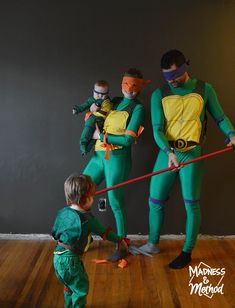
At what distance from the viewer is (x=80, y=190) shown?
1.87 meters

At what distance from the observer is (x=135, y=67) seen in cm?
294

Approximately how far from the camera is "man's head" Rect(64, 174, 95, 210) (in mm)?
1870

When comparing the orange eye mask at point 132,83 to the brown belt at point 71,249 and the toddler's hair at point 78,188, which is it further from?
the brown belt at point 71,249

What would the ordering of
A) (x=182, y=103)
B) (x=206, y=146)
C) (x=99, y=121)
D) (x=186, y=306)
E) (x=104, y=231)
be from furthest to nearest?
1. (x=206, y=146)
2. (x=99, y=121)
3. (x=182, y=103)
4. (x=186, y=306)
5. (x=104, y=231)

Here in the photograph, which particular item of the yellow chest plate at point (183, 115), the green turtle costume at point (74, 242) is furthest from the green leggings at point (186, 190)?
the green turtle costume at point (74, 242)

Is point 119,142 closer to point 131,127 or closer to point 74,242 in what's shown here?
point 131,127

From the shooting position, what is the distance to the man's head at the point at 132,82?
8.77 feet

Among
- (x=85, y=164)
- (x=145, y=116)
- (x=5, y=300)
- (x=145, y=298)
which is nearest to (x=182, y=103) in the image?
(x=145, y=116)

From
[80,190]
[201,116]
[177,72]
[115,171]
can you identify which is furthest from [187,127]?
[80,190]

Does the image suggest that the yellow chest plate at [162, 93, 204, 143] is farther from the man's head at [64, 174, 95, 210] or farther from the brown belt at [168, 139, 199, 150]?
the man's head at [64, 174, 95, 210]

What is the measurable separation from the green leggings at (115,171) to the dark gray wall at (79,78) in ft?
0.88

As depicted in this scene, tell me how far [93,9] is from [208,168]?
1472 mm

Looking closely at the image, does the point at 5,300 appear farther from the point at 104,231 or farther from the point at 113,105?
the point at 113,105

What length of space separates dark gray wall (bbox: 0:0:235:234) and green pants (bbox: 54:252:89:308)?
46.3 inches
